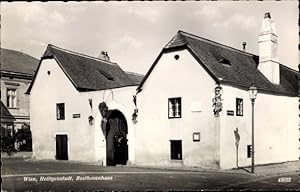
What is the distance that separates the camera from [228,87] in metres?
14.9

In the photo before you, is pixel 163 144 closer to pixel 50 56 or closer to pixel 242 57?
pixel 242 57

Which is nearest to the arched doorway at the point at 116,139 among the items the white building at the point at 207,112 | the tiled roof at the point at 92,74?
the white building at the point at 207,112

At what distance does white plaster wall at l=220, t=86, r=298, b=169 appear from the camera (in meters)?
14.9

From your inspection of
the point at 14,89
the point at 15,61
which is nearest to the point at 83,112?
the point at 14,89

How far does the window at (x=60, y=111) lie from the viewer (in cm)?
1368

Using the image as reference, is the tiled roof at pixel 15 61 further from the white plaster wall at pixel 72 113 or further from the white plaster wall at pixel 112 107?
the white plaster wall at pixel 112 107

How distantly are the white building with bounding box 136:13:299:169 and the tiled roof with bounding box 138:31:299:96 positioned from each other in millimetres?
36

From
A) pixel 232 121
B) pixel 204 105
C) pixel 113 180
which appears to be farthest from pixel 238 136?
pixel 113 180

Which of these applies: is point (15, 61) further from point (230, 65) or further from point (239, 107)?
point (230, 65)

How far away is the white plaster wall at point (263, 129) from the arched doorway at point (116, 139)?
4.35 m

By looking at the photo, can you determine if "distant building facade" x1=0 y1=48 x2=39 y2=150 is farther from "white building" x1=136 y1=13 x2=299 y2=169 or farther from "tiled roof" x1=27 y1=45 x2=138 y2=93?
"white building" x1=136 y1=13 x2=299 y2=169

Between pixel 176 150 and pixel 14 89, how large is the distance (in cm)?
772

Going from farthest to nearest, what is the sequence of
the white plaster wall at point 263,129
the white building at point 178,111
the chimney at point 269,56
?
the chimney at point 269,56, the white plaster wall at point 263,129, the white building at point 178,111

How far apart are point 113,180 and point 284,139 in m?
9.51
